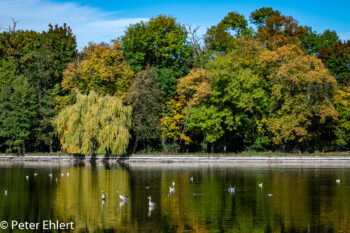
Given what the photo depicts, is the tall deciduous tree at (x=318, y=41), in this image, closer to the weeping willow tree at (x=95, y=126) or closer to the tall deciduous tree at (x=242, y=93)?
the tall deciduous tree at (x=242, y=93)

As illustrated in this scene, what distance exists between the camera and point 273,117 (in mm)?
64688

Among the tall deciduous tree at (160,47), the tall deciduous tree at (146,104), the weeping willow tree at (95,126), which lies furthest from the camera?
the tall deciduous tree at (160,47)

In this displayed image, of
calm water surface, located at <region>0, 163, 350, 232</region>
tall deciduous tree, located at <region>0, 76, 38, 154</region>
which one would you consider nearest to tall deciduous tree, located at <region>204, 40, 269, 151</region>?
calm water surface, located at <region>0, 163, 350, 232</region>

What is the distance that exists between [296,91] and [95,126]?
2691 cm

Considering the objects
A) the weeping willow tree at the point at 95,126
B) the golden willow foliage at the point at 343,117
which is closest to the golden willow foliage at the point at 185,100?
the weeping willow tree at the point at 95,126

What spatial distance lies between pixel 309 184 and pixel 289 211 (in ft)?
38.4

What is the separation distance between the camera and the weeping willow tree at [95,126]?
6072cm

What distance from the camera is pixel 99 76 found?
225 feet

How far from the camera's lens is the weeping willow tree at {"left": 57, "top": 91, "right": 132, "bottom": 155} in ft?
199

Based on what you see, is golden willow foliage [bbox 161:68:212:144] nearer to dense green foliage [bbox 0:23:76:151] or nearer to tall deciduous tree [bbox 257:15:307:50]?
tall deciduous tree [bbox 257:15:307:50]

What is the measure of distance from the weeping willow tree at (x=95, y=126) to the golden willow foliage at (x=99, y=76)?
5.12m

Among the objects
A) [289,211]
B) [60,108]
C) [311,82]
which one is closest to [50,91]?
[60,108]

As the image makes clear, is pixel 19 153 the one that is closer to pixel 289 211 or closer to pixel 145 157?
pixel 145 157

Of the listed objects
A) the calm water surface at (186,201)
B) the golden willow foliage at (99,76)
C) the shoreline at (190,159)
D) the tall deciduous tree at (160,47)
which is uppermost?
the tall deciduous tree at (160,47)
